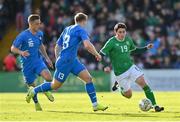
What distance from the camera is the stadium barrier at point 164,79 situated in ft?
110

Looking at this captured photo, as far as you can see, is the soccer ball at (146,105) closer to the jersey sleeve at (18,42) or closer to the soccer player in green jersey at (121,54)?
the soccer player in green jersey at (121,54)

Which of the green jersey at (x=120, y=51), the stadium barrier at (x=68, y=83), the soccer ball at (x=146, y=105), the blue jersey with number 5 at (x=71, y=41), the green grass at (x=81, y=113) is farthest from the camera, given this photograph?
the stadium barrier at (x=68, y=83)

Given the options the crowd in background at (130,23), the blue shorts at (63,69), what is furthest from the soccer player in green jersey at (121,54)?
the crowd in background at (130,23)

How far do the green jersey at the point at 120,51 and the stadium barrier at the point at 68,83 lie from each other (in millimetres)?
14630

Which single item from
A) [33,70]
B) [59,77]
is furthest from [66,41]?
[33,70]

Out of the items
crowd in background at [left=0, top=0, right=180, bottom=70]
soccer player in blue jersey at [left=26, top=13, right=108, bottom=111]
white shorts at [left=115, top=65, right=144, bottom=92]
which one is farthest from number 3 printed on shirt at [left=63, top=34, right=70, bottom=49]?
crowd in background at [left=0, top=0, right=180, bottom=70]

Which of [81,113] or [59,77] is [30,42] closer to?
[59,77]

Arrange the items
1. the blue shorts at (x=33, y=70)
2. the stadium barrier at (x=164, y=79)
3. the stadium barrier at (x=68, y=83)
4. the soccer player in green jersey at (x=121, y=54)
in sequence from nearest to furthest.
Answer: the soccer player in green jersey at (x=121, y=54)
the blue shorts at (x=33, y=70)
the stadium barrier at (x=164, y=79)
the stadium barrier at (x=68, y=83)

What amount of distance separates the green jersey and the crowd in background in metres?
15.3

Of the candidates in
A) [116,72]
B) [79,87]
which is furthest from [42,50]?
[79,87]

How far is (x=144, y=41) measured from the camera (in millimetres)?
35094

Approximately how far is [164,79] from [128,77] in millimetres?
14571

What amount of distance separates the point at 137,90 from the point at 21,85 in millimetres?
5706

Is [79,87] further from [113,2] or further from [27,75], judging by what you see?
[27,75]
